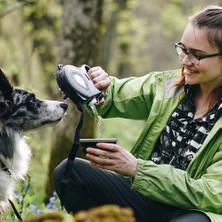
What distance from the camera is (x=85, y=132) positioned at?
23.0ft

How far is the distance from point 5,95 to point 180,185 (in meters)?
1.47

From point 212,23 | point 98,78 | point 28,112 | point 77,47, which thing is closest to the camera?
point 212,23

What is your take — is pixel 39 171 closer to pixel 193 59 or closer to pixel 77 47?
pixel 77 47

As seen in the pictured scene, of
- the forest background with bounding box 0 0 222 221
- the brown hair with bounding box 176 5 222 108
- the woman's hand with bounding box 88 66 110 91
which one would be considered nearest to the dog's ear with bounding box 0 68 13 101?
the woman's hand with bounding box 88 66 110 91

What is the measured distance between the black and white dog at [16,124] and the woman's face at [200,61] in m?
1.09

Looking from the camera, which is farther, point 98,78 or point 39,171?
point 39,171

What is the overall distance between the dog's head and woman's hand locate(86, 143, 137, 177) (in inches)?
39.6

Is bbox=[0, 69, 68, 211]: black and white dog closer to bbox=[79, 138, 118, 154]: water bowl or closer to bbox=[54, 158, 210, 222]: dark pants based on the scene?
bbox=[54, 158, 210, 222]: dark pants

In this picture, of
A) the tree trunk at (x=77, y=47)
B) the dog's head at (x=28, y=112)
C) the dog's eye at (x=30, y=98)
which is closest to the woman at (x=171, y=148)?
the dog's head at (x=28, y=112)

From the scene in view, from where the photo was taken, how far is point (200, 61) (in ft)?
15.0

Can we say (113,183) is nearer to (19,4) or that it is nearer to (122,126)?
(19,4)

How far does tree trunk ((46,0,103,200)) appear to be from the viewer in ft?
22.9

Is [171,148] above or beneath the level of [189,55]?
beneath

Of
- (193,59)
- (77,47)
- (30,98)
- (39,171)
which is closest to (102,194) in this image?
(30,98)
